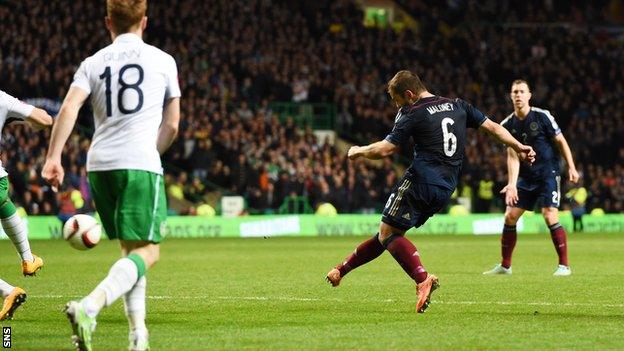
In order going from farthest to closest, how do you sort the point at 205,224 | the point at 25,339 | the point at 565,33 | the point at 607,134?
the point at 565,33
the point at 607,134
the point at 205,224
the point at 25,339

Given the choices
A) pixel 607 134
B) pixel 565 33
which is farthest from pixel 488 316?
pixel 565 33

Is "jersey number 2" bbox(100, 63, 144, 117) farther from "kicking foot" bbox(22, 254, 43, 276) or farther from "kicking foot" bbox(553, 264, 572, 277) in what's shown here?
"kicking foot" bbox(553, 264, 572, 277)

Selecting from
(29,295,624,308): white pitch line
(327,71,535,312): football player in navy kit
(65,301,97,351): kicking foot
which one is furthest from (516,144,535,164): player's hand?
(65,301,97,351): kicking foot

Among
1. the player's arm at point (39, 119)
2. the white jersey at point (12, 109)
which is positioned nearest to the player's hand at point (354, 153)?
the player's arm at point (39, 119)

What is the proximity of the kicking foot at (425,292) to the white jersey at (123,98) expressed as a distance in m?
3.72

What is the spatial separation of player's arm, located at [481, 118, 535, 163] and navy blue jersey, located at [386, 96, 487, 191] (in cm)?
12

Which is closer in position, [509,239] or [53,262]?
[509,239]

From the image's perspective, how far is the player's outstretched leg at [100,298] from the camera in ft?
23.0

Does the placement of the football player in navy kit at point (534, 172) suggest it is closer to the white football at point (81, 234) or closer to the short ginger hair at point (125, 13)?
the white football at point (81, 234)

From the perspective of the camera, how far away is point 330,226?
32.1 m

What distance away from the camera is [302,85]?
38.2 meters

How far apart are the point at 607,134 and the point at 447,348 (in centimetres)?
3372

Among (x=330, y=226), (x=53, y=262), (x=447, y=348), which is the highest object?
(x=447, y=348)

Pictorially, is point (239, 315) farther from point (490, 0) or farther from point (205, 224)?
point (490, 0)
